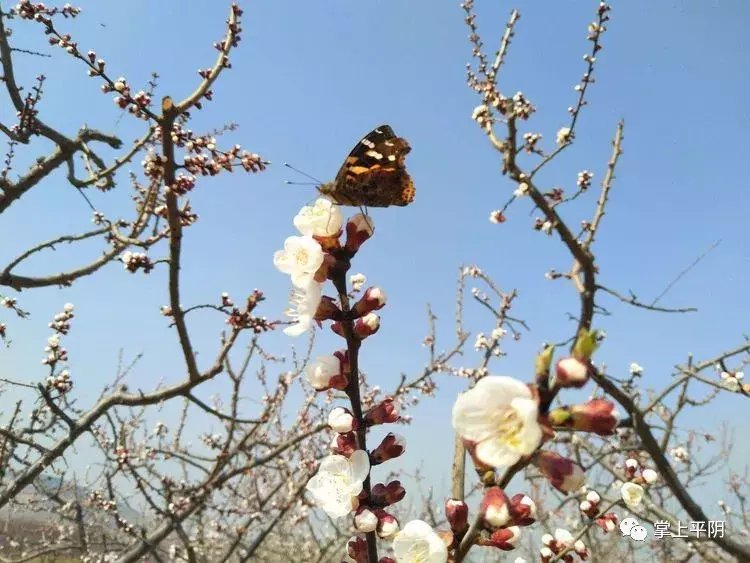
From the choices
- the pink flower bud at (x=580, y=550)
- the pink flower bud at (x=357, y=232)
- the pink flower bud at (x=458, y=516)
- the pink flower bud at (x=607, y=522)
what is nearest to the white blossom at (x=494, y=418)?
the pink flower bud at (x=458, y=516)

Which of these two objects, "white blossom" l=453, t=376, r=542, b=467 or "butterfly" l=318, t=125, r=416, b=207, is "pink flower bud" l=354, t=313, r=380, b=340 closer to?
"white blossom" l=453, t=376, r=542, b=467

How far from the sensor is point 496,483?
0.92m

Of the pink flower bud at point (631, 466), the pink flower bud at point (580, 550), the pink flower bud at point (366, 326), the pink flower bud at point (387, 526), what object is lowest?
the pink flower bud at point (387, 526)

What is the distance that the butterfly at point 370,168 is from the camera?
1.80 metres

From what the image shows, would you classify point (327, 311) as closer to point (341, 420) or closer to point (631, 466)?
point (341, 420)

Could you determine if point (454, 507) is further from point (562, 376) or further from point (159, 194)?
point (159, 194)

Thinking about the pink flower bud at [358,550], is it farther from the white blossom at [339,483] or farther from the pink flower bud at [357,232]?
the pink flower bud at [357,232]

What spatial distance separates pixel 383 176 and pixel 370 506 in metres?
1.09

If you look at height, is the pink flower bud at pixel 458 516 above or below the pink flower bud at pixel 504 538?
above

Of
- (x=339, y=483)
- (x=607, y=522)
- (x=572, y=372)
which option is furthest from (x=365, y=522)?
(x=607, y=522)

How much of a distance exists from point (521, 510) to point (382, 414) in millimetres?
345

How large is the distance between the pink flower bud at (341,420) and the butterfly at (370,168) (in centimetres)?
85

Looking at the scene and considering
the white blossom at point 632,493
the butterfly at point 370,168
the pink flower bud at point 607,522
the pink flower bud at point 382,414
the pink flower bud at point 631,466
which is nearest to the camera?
the pink flower bud at point 382,414

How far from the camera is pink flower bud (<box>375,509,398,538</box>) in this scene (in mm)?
1043
